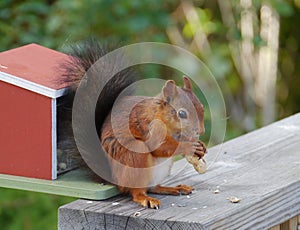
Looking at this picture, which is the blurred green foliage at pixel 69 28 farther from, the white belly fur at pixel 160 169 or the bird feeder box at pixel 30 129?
the white belly fur at pixel 160 169

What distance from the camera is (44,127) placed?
157 centimetres

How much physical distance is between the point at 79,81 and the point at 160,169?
24 cm

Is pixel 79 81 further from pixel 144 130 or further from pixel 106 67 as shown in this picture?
pixel 144 130

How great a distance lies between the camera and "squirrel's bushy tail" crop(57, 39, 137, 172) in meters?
1.55

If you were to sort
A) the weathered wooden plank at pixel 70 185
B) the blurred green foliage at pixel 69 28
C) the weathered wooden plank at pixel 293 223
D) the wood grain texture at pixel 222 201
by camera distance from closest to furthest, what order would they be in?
the wood grain texture at pixel 222 201 → the weathered wooden plank at pixel 70 185 → the weathered wooden plank at pixel 293 223 → the blurred green foliage at pixel 69 28

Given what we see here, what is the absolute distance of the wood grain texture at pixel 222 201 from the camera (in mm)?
A: 1377

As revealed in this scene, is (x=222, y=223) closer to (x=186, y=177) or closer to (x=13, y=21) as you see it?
(x=186, y=177)

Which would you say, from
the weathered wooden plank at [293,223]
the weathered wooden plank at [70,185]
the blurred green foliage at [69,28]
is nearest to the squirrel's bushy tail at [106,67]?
the weathered wooden plank at [70,185]

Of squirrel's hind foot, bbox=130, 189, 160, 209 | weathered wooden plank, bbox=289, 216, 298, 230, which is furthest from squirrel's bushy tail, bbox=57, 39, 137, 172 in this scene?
weathered wooden plank, bbox=289, 216, 298, 230

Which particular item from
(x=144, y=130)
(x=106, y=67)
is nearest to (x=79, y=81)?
(x=106, y=67)

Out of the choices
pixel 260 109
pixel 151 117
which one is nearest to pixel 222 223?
pixel 151 117

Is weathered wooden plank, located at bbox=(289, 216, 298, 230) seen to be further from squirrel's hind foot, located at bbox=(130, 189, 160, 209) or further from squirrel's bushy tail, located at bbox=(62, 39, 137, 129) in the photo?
squirrel's bushy tail, located at bbox=(62, 39, 137, 129)

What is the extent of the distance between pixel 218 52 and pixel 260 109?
57cm

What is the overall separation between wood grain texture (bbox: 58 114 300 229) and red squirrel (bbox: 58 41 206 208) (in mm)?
41
